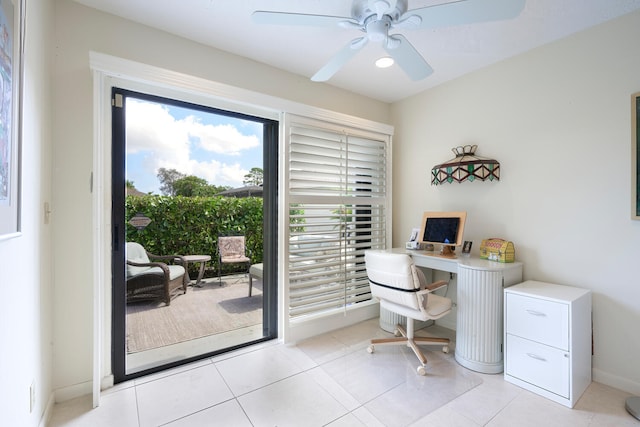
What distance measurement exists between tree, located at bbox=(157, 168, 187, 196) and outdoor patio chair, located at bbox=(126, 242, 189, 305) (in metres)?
0.47

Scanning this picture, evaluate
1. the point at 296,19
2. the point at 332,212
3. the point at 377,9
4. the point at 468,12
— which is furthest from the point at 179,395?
the point at 468,12

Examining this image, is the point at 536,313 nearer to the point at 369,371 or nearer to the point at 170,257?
the point at 369,371

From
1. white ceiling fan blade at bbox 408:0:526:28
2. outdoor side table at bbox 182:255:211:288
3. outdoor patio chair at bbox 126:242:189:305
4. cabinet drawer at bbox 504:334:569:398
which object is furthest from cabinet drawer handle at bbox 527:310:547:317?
outdoor patio chair at bbox 126:242:189:305

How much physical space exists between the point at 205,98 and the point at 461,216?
98.0 inches

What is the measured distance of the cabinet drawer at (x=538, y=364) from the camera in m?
1.84

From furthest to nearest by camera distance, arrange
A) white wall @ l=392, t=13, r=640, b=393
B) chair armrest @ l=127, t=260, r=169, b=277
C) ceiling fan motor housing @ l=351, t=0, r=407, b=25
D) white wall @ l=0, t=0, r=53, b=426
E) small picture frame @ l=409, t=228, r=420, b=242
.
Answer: small picture frame @ l=409, t=228, r=420, b=242 → chair armrest @ l=127, t=260, r=169, b=277 → white wall @ l=392, t=13, r=640, b=393 → ceiling fan motor housing @ l=351, t=0, r=407, b=25 → white wall @ l=0, t=0, r=53, b=426

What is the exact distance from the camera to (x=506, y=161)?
2.56 metres

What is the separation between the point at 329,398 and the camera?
1.90 metres

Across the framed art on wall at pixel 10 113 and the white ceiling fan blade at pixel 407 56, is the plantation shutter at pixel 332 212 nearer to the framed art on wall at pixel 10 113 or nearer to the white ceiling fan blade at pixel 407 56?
the white ceiling fan blade at pixel 407 56

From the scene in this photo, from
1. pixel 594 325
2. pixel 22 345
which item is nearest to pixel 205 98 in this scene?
pixel 22 345

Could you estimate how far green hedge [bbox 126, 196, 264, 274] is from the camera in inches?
87.3

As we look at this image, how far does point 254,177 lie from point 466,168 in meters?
2.00

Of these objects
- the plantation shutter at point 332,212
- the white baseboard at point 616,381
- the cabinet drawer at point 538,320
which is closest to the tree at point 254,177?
the plantation shutter at point 332,212

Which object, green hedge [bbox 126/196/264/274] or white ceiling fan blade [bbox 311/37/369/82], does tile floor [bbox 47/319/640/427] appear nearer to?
green hedge [bbox 126/196/264/274]
